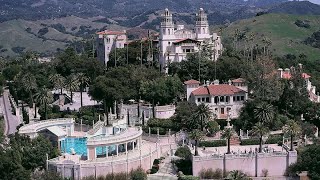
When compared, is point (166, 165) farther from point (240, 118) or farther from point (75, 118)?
point (75, 118)

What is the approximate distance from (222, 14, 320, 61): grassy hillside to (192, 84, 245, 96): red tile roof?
7856cm

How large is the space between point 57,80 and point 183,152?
32.6 m

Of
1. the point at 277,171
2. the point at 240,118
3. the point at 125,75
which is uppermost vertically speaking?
the point at 125,75

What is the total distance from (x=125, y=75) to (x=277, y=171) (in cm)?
2698

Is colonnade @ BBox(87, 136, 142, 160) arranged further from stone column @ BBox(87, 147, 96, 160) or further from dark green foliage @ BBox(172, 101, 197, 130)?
dark green foliage @ BBox(172, 101, 197, 130)

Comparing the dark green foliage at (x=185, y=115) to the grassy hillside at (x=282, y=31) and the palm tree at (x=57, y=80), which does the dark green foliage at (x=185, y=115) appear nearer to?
the palm tree at (x=57, y=80)

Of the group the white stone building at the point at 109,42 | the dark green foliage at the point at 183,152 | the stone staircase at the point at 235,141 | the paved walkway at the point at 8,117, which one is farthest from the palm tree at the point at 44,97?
the stone staircase at the point at 235,141

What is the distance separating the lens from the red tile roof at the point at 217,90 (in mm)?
71250

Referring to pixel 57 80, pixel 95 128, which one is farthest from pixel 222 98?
pixel 57 80

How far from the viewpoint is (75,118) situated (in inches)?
2810

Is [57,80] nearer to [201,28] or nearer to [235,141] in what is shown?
[201,28]

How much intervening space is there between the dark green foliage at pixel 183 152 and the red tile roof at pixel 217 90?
13.7m

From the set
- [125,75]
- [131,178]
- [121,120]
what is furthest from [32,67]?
[131,178]

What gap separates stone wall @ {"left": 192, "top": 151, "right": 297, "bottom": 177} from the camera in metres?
55.5
